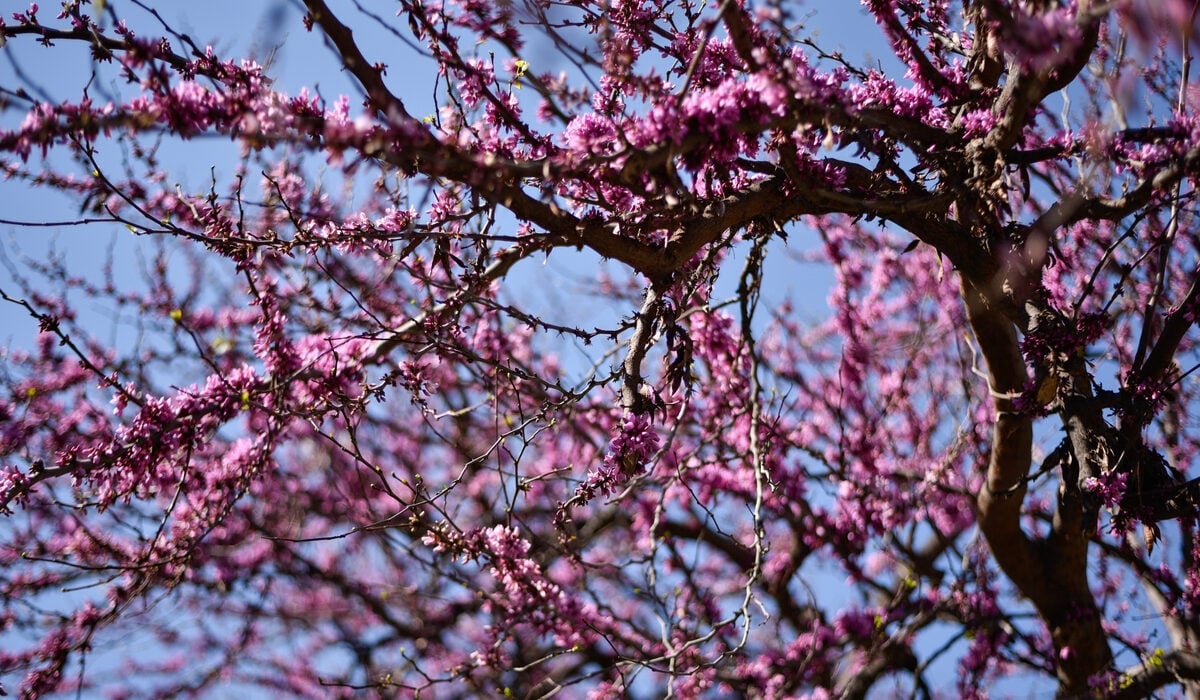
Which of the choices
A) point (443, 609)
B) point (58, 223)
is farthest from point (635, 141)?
point (443, 609)

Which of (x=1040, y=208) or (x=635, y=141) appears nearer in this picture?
(x=635, y=141)

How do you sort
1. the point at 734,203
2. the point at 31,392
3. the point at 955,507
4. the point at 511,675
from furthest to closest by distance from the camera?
the point at 511,675
the point at 955,507
the point at 31,392
the point at 734,203

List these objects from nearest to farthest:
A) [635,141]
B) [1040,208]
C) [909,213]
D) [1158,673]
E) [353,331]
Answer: [635,141] → [909,213] → [1158,673] → [353,331] → [1040,208]

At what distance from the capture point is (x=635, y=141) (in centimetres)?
247

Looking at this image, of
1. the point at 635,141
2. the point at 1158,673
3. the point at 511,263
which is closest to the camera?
the point at 635,141

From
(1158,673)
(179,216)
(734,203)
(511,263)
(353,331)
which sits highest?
(179,216)

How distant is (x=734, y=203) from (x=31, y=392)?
11.7ft

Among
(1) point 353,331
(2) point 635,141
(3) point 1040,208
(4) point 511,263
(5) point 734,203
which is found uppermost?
(3) point 1040,208

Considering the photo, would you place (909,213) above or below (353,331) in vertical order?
below

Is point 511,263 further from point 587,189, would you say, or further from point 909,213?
point 909,213

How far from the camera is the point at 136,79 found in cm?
266

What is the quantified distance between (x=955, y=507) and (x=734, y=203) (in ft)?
16.8

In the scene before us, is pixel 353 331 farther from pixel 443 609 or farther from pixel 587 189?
pixel 443 609

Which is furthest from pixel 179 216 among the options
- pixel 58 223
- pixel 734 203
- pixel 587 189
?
pixel 734 203
